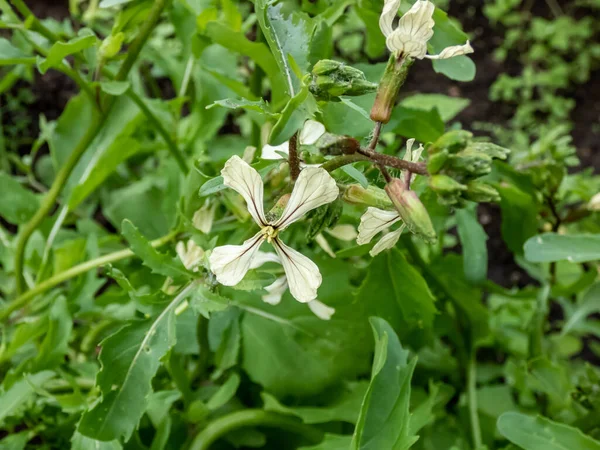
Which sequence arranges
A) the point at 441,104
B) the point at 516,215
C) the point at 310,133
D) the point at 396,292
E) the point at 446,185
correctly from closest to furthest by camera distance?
the point at 446,185 < the point at 310,133 < the point at 396,292 < the point at 516,215 < the point at 441,104

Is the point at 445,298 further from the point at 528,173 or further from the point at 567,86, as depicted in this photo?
the point at 567,86

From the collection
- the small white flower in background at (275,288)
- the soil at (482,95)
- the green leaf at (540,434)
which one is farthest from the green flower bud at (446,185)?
the soil at (482,95)

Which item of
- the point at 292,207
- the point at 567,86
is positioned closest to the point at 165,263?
the point at 292,207

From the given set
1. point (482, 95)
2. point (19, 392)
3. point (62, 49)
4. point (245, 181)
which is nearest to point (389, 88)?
point (245, 181)

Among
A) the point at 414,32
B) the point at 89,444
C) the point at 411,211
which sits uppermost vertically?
the point at 414,32

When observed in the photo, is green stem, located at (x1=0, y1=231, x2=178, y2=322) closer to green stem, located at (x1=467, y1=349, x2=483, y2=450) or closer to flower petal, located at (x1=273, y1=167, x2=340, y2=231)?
flower petal, located at (x1=273, y1=167, x2=340, y2=231)

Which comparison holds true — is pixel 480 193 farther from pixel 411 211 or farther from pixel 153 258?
pixel 153 258

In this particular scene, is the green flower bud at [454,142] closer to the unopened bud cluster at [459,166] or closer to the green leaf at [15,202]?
the unopened bud cluster at [459,166]

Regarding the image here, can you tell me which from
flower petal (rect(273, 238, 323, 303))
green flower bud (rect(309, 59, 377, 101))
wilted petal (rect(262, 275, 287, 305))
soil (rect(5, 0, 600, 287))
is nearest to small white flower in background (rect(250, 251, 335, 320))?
wilted petal (rect(262, 275, 287, 305))
